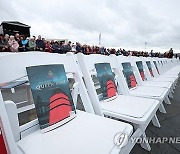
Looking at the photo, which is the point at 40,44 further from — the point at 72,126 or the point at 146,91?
the point at 72,126

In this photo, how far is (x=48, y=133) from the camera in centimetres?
84

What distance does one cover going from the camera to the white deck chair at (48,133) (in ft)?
2.18

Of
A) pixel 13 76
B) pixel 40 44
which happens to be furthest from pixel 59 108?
pixel 40 44

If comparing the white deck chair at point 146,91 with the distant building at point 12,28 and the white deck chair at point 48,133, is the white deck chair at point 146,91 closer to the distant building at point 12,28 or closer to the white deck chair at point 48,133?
the white deck chair at point 48,133

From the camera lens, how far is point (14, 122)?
0.80 metres

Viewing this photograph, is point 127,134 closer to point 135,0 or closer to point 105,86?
point 105,86

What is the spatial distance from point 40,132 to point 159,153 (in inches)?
43.4

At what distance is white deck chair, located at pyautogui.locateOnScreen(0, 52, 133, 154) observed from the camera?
66 centimetres

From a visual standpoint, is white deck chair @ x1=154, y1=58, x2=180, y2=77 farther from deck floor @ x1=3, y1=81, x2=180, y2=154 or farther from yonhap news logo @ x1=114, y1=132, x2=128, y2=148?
yonhap news logo @ x1=114, y1=132, x2=128, y2=148

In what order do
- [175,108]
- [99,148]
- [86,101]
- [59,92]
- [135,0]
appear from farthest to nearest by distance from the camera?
[135,0], [175,108], [86,101], [59,92], [99,148]

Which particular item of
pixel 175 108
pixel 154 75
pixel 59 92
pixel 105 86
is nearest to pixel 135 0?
pixel 154 75

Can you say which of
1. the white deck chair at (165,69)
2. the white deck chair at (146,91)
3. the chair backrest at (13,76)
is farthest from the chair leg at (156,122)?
the white deck chair at (165,69)

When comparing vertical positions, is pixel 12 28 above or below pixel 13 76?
above

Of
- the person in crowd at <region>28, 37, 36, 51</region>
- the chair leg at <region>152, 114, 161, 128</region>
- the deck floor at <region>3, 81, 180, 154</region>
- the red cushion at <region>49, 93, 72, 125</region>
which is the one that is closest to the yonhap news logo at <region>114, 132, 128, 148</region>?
the red cushion at <region>49, 93, 72, 125</region>
